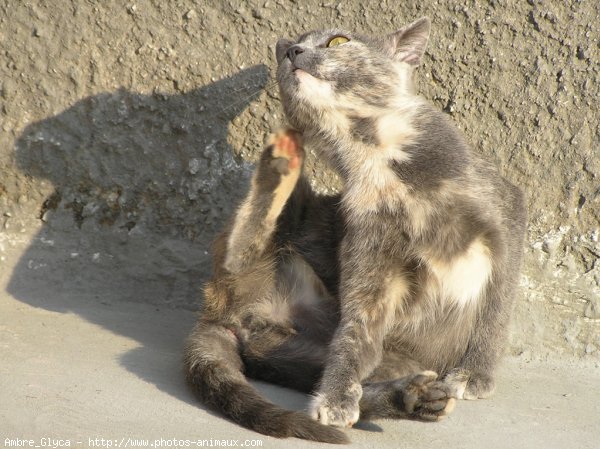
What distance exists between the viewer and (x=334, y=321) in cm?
361

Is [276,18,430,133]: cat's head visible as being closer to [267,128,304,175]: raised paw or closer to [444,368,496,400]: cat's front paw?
[267,128,304,175]: raised paw

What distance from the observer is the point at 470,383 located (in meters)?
3.39

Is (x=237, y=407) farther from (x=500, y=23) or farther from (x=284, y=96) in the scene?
(x=500, y=23)

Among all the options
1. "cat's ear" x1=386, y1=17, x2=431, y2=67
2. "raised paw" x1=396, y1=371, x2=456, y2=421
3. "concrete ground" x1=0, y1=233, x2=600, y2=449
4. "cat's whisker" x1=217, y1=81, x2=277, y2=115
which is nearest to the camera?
"concrete ground" x1=0, y1=233, x2=600, y2=449

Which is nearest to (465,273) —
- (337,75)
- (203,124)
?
A: (337,75)

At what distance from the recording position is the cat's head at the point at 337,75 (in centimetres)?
338

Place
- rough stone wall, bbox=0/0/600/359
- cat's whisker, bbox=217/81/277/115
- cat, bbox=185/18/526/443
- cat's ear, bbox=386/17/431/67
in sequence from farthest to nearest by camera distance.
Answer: cat's whisker, bbox=217/81/277/115 → rough stone wall, bbox=0/0/600/359 → cat's ear, bbox=386/17/431/67 → cat, bbox=185/18/526/443

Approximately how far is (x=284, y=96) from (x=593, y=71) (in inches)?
55.6

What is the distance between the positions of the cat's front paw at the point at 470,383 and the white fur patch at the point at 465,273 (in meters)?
0.26

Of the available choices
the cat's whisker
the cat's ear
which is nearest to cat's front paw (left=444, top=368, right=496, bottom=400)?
the cat's ear

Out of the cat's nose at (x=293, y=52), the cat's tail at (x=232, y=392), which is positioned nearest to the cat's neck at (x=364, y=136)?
the cat's nose at (x=293, y=52)

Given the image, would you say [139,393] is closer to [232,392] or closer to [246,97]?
[232,392]

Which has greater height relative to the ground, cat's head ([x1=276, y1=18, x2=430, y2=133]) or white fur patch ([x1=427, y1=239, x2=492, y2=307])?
cat's head ([x1=276, y1=18, x2=430, y2=133])

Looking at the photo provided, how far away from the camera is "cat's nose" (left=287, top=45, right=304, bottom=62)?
341 cm
